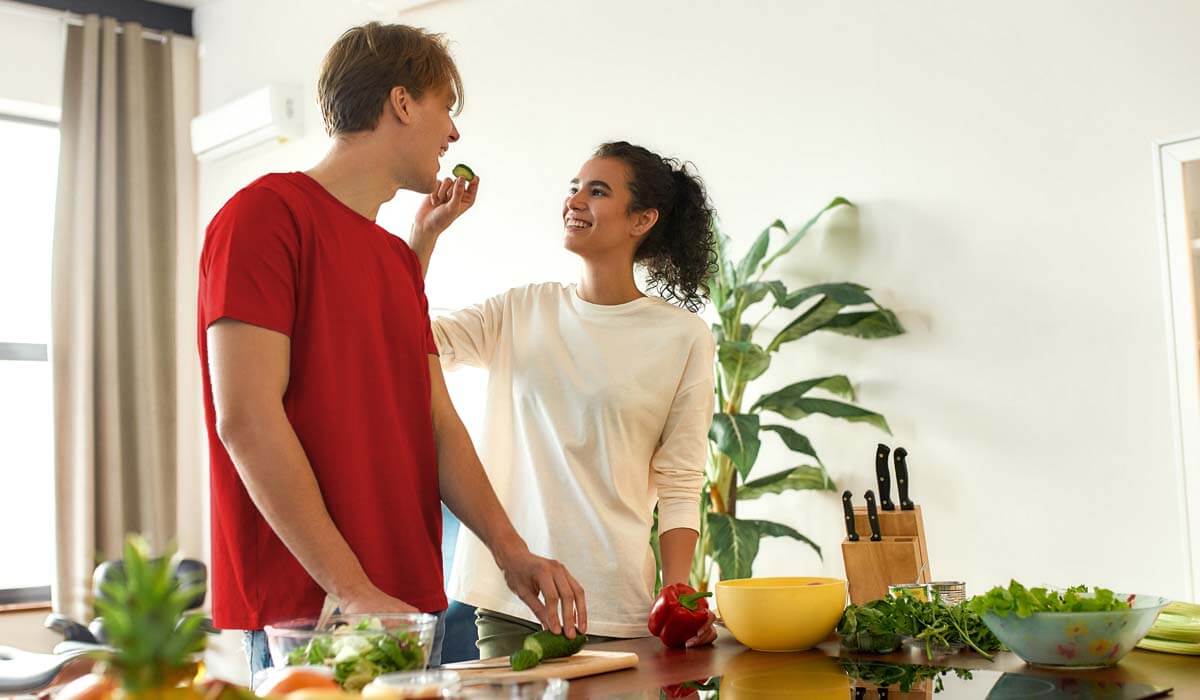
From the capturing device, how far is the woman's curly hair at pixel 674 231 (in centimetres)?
242

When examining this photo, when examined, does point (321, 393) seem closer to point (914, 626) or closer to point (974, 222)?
point (914, 626)

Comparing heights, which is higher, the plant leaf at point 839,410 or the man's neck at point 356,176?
the man's neck at point 356,176

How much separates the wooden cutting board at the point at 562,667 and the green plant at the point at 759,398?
1.68 meters

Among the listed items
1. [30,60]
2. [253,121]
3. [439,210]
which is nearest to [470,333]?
[439,210]

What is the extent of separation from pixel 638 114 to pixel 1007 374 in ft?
5.30

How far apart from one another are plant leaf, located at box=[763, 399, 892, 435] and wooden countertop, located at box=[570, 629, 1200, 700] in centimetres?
162

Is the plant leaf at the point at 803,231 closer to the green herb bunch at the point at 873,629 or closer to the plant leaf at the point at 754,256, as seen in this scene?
the plant leaf at the point at 754,256

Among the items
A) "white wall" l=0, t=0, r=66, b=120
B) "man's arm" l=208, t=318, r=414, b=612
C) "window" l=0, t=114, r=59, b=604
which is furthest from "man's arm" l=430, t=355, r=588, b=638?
"white wall" l=0, t=0, r=66, b=120

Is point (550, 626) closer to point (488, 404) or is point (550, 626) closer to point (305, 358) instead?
point (305, 358)

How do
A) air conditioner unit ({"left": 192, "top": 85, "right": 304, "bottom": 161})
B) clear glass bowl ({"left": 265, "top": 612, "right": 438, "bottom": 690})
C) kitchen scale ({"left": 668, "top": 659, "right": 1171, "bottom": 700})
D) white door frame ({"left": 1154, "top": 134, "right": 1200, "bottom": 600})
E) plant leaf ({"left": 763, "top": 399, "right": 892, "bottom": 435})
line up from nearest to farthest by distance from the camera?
clear glass bowl ({"left": 265, "top": 612, "right": 438, "bottom": 690})
kitchen scale ({"left": 668, "top": 659, "right": 1171, "bottom": 700})
white door frame ({"left": 1154, "top": 134, "right": 1200, "bottom": 600})
plant leaf ({"left": 763, "top": 399, "right": 892, "bottom": 435})
air conditioner unit ({"left": 192, "top": 85, "right": 304, "bottom": 161})

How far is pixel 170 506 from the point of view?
18.2 feet

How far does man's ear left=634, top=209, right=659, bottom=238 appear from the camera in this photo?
234 cm

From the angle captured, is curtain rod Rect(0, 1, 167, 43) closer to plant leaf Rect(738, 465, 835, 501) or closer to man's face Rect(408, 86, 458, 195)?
plant leaf Rect(738, 465, 835, 501)

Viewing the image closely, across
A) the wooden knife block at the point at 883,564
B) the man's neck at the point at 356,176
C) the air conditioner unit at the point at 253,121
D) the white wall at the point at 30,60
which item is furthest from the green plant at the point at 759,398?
the white wall at the point at 30,60
